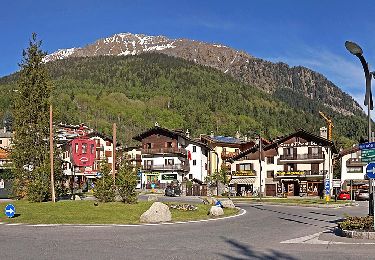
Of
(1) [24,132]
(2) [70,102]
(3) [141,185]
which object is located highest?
(2) [70,102]

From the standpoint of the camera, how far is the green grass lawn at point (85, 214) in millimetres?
24938

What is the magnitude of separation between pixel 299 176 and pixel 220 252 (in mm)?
65083

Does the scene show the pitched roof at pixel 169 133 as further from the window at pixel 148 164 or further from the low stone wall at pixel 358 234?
the low stone wall at pixel 358 234

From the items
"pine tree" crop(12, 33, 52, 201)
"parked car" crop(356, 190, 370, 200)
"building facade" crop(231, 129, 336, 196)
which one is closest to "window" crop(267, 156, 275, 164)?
"building facade" crop(231, 129, 336, 196)

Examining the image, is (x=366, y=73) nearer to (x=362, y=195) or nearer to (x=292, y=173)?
(x=362, y=195)

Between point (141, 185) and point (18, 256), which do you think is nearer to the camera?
point (18, 256)

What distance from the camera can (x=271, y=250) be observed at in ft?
49.6

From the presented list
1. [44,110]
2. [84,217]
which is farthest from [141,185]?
[84,217]

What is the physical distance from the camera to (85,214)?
27.4 meters

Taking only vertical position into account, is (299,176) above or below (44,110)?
below

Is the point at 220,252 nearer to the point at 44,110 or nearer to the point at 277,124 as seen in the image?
the point at 44,110

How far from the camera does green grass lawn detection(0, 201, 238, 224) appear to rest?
24938 mm

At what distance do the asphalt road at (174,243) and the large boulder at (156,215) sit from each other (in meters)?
2.35

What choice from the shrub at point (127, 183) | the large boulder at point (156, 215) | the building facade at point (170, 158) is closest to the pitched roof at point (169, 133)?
the building facade at point (170, 158)
